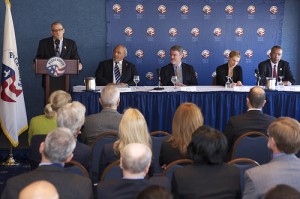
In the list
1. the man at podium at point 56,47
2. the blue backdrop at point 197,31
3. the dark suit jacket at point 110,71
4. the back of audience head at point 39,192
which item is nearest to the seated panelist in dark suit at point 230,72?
the blue backdrop at point 197,31

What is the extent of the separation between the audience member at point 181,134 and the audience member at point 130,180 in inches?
35.5

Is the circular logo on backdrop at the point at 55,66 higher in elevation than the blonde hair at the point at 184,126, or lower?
higher

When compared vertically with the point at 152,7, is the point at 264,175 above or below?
below

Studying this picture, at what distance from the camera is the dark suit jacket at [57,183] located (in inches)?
97.7

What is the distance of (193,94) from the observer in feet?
20.3

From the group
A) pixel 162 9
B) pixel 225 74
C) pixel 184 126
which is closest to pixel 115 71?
pixel 162 9

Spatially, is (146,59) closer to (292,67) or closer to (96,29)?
(96,29)

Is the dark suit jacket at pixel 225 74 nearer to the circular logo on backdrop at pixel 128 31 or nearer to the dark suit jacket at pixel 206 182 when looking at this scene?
the circular logo on backdrop at pixel 128 31

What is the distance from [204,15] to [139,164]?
6.15 meters

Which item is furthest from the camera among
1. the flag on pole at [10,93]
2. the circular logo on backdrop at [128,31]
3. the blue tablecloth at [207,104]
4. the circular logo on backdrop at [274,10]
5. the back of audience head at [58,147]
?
the circular logo on backdrop at [274,10]

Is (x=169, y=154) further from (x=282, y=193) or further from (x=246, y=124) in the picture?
(x=282, y=193)

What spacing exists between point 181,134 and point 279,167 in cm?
93

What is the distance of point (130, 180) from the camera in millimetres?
2504

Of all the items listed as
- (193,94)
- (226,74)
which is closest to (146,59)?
(226,74)
